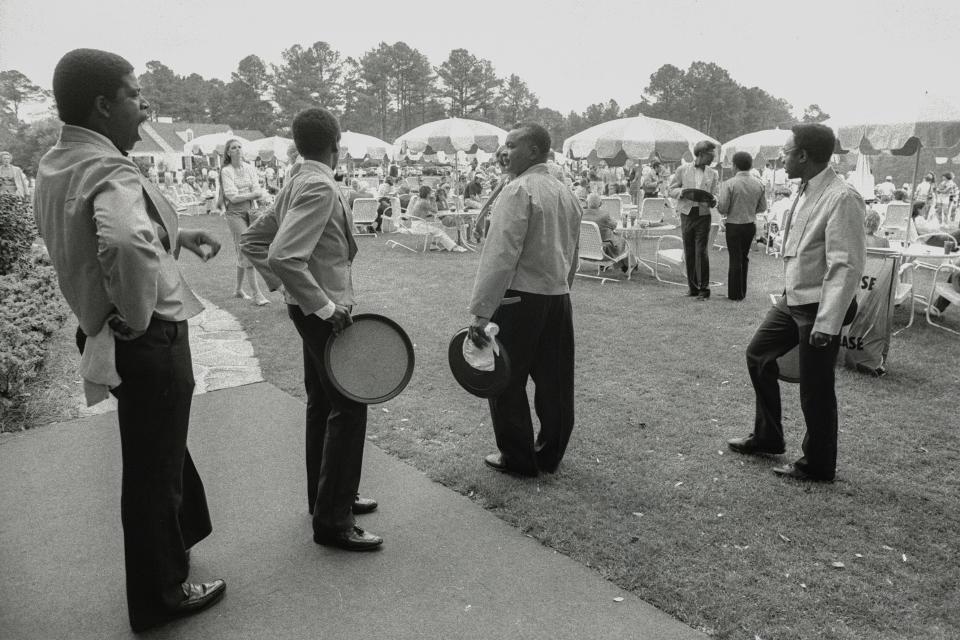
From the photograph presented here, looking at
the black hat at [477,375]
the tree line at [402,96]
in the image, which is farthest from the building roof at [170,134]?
the black hat at [477,375]

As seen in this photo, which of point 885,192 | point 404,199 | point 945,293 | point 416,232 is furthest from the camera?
point 885,192

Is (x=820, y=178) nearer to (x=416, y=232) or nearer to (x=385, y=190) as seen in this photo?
(x=416, y=232)

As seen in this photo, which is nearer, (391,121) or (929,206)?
(929,206)

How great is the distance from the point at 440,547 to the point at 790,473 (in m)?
2.14

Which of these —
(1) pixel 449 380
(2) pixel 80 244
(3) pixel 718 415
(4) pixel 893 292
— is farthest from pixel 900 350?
(2) pixel 80 244

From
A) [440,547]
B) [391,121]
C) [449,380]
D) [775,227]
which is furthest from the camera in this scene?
[391,121]

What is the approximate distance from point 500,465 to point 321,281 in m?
1.67

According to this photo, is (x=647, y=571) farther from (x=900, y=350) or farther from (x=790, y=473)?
(x=900, y=350)

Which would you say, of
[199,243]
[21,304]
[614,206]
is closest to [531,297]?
[199,243]

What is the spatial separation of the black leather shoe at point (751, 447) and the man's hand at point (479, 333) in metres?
1.89

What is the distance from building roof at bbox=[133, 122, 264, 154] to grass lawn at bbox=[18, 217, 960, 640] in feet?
239

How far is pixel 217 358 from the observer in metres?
6.41

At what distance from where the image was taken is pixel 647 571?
3018mm

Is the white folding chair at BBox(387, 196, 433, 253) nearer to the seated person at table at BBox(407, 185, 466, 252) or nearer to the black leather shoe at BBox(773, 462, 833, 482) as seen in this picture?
the seated person at table at BBox(407, 185, 466, 252)
